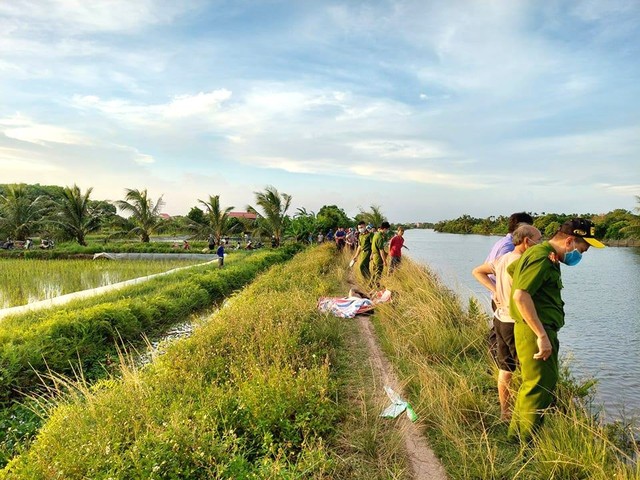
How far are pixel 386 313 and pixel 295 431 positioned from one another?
3723mm

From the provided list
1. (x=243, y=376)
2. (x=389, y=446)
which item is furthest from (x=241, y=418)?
(x=389, y=446)

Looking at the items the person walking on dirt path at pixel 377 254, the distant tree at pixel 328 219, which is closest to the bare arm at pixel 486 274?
the person walking on dirt path at pixel 377 254

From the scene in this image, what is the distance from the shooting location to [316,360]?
4.45m

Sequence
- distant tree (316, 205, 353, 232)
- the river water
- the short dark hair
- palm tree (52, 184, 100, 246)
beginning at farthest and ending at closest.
→ distant tree (316, 205, 353, 232), palm tree (52, 184, 100, 246), the river water, the short dark hair

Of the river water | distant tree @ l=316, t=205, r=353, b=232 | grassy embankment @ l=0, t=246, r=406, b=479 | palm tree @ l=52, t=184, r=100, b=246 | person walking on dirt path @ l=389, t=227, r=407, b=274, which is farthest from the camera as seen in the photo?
distant tree @ l=316, t=205, r=353, b=232

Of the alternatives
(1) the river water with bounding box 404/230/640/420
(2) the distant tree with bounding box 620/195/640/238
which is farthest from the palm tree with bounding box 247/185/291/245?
(2) the distant tree with bounding box 620/195/640/238

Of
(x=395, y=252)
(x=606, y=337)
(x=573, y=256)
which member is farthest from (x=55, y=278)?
(x=606, y=337)

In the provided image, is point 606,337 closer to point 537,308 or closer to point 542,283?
point 537,308

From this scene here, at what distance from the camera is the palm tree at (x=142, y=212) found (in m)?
25.6

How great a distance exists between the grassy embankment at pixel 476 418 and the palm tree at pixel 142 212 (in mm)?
23816

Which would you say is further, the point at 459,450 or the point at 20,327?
the point at 20,327

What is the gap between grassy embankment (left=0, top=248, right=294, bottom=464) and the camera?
4.22 metres

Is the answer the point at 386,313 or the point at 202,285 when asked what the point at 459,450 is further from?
the point at 202,285

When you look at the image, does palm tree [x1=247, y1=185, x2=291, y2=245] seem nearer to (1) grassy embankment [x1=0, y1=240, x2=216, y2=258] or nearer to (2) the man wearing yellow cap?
(1) grassy embankment [x1=0, y1=240, x2=216, y2=258]
